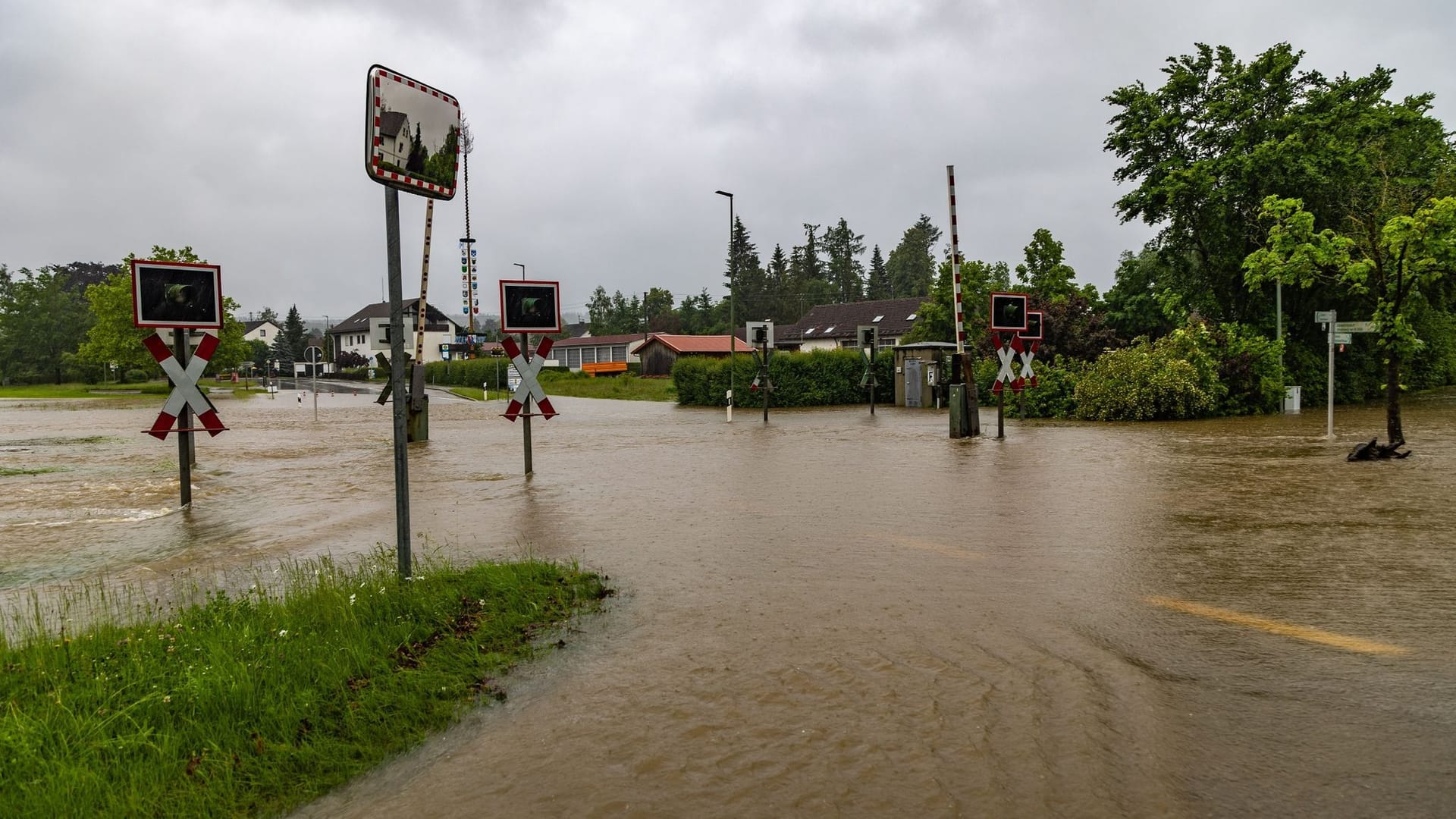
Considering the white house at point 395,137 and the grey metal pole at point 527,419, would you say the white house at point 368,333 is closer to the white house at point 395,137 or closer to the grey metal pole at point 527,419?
the grey metal pole at point 527,419

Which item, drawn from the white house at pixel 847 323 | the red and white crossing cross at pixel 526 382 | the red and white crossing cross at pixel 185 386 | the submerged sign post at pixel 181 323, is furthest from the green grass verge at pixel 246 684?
the white house at pixel 847 323

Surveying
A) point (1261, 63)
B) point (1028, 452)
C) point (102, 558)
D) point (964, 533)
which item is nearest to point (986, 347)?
point (1261, 63)

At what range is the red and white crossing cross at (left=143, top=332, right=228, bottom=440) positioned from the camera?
406 inches

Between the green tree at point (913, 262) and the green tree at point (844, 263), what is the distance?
4.25 m

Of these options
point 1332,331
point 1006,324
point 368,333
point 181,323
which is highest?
point 368,333

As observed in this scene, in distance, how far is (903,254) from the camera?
121 meters

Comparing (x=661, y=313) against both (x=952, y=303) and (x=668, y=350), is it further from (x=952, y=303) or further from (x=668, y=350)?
(x=952, y=303)

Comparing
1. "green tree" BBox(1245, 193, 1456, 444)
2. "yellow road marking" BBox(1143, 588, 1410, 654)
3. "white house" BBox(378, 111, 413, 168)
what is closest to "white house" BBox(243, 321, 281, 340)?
"green tree" BBox(1245, 193, 1456, 444)

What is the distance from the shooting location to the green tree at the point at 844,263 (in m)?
116

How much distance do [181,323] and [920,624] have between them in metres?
9.49

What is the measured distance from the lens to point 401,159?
559 centimetres

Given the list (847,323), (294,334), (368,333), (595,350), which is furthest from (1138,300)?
(294,334)

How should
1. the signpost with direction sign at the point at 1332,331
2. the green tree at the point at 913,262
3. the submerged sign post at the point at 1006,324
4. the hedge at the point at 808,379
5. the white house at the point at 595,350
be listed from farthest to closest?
the green tree at the point at 913,262
the white house at the point at 595,350
the hedge at the point at 808,379
the submerged sign post at the point at 1006,324
the signpost with direction sign at the point at 1332,331

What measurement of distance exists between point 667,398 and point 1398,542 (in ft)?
125
